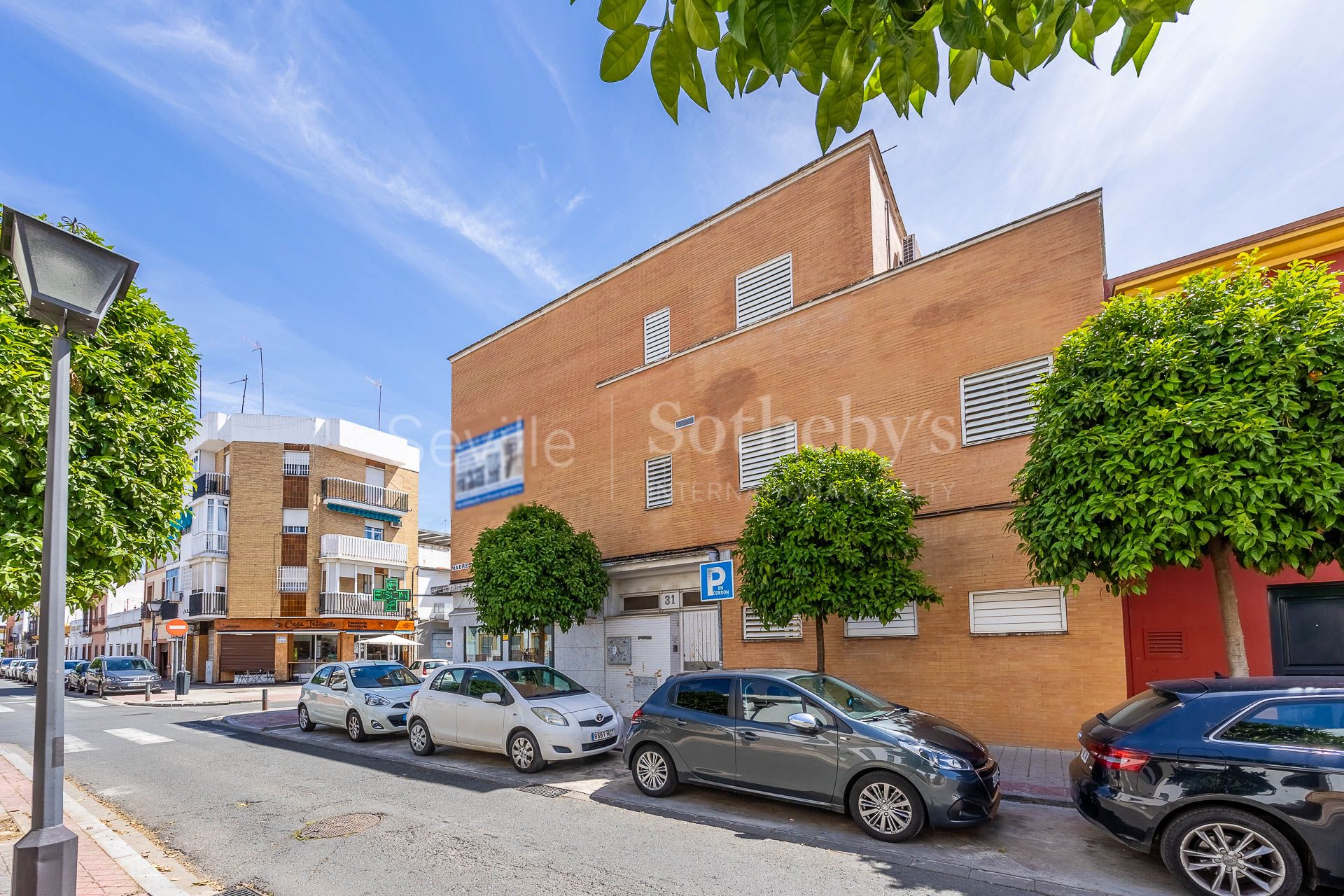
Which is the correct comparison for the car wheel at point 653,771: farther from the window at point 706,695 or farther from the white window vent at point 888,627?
the white window vent at point 888,627

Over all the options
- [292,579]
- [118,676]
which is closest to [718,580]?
[118,676]

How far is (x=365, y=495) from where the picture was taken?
43.8m

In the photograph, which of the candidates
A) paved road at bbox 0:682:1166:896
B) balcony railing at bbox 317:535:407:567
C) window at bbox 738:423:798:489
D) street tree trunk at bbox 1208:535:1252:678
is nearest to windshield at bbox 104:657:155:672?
balcony railing at bbox 317:535:407:567

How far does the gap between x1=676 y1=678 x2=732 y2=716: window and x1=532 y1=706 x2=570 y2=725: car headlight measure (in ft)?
8.14

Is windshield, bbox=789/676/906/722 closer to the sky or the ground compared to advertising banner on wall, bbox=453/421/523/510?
closer to the ground

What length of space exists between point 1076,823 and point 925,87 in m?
7.86

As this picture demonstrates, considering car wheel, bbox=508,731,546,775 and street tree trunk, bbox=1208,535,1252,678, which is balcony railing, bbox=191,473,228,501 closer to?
car wheel, bbox=508,731,546,775

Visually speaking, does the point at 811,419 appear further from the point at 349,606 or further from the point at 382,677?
the point at 349,606

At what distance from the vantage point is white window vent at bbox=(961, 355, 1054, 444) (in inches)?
490

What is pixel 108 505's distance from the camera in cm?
619

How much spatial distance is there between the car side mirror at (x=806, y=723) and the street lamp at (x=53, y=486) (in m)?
5.96

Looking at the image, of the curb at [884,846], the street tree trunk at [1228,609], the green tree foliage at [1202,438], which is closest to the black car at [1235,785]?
the curb at [884,846]

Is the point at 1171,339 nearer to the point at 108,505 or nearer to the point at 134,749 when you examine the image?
the point at 108,505

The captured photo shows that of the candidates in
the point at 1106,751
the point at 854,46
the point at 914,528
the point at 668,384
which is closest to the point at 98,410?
the point at 854,46
